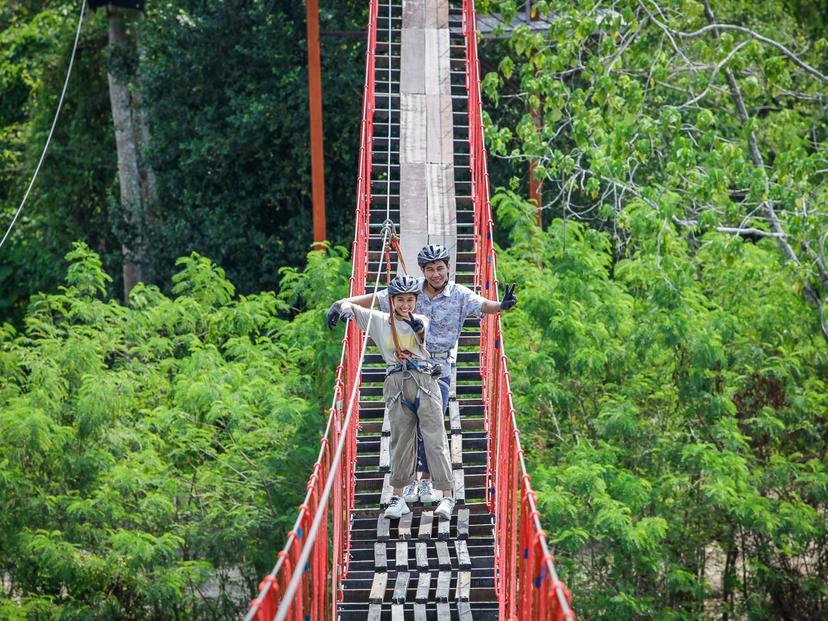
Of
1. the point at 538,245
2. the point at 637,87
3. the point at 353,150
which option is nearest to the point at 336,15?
the point at 353,150

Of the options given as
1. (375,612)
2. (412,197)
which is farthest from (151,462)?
(375,612)

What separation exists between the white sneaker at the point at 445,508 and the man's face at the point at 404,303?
1.06 meters

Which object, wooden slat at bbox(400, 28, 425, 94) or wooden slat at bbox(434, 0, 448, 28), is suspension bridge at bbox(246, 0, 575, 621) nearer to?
wooden slat at bbox(400, 28, 425, 94)

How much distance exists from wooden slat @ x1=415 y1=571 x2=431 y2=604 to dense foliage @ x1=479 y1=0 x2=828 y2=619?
12.9ft

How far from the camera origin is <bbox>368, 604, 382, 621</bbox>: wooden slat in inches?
276

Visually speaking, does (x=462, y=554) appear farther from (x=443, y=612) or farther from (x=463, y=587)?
(x=443, y=612)

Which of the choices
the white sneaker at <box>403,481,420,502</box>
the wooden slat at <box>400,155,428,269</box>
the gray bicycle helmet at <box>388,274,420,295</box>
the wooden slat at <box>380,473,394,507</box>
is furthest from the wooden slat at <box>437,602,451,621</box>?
the wooden slat at <box>400,155,428,269</box>

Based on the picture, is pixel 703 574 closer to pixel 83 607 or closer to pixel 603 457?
pixel 603 457

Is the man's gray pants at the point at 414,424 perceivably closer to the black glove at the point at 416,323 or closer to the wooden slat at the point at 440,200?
the black glove at the point at 416,323

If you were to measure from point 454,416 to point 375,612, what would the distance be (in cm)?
193

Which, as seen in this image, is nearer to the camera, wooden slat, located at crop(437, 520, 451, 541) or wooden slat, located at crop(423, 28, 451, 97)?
wooden slat, located at crop(437, 520, 451, 541)

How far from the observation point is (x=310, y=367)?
12.9 metres

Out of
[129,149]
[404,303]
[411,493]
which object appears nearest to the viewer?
[404,303]

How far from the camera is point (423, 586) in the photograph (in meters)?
7.16
